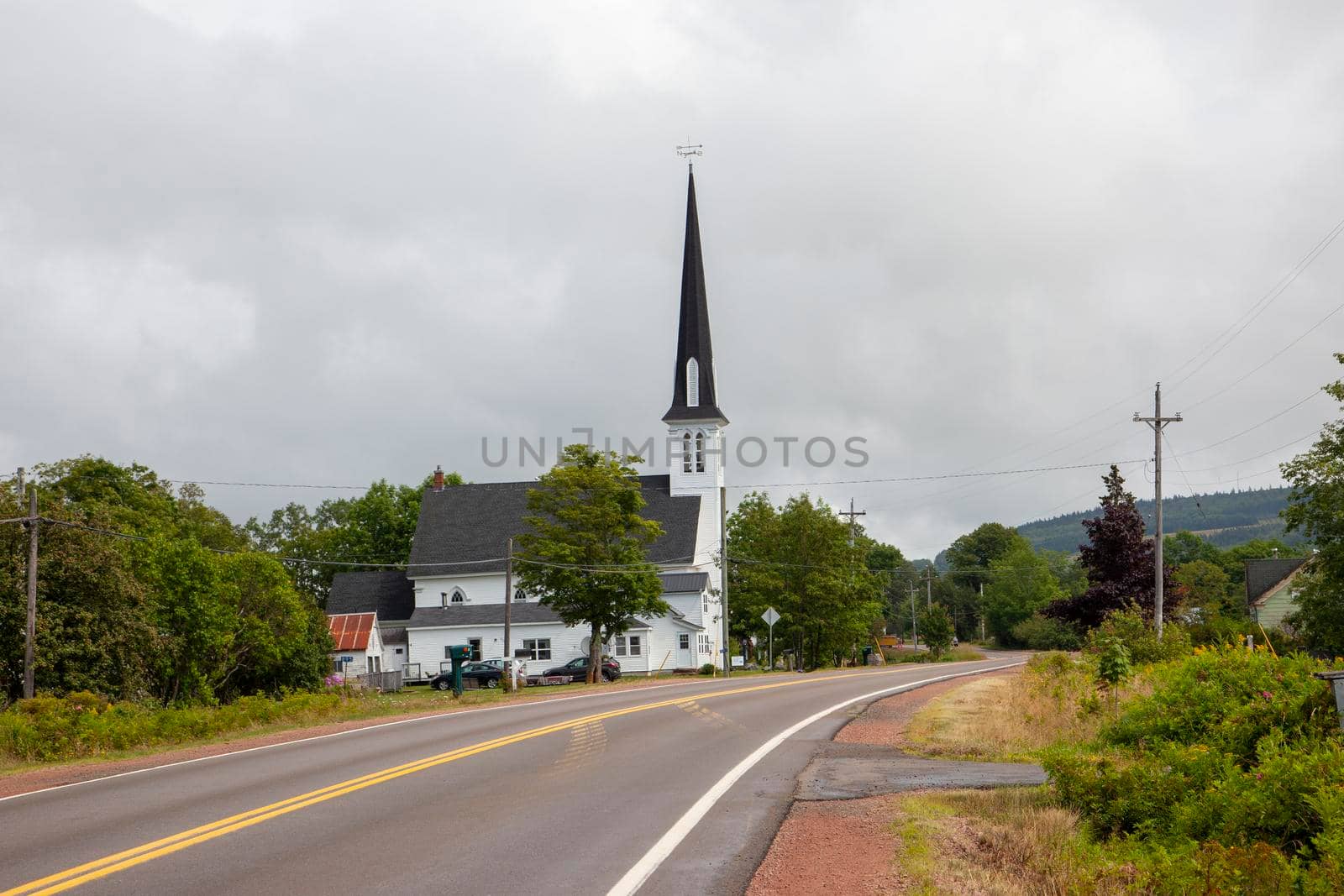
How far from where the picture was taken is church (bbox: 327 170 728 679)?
6475cm

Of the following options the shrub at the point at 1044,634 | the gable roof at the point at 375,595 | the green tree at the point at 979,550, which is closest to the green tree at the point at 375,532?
the gable roof at the point at 375,595

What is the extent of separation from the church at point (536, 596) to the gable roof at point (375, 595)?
8 centimetres

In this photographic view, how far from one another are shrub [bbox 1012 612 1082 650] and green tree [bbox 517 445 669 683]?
54838 millimetres

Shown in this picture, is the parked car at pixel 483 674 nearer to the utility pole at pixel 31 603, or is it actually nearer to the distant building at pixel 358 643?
the distant building at pixel 358 643

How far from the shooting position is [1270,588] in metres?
72.1

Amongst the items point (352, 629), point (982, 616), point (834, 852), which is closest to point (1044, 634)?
point (982, 616)

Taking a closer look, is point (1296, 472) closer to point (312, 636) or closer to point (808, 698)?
point (808, 698)

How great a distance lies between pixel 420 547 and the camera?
243ft

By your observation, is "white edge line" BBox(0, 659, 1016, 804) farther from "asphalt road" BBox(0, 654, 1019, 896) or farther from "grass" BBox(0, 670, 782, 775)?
"grass" BBox(0, 670, 782, 775)

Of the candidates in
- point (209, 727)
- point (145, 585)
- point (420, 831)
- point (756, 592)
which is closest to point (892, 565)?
point (756, 592)

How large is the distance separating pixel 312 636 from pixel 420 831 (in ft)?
154

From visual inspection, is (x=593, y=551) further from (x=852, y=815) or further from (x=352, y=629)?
(x=852, y=815)

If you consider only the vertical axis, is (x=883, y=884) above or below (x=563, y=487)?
below

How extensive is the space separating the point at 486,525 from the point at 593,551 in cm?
2793
